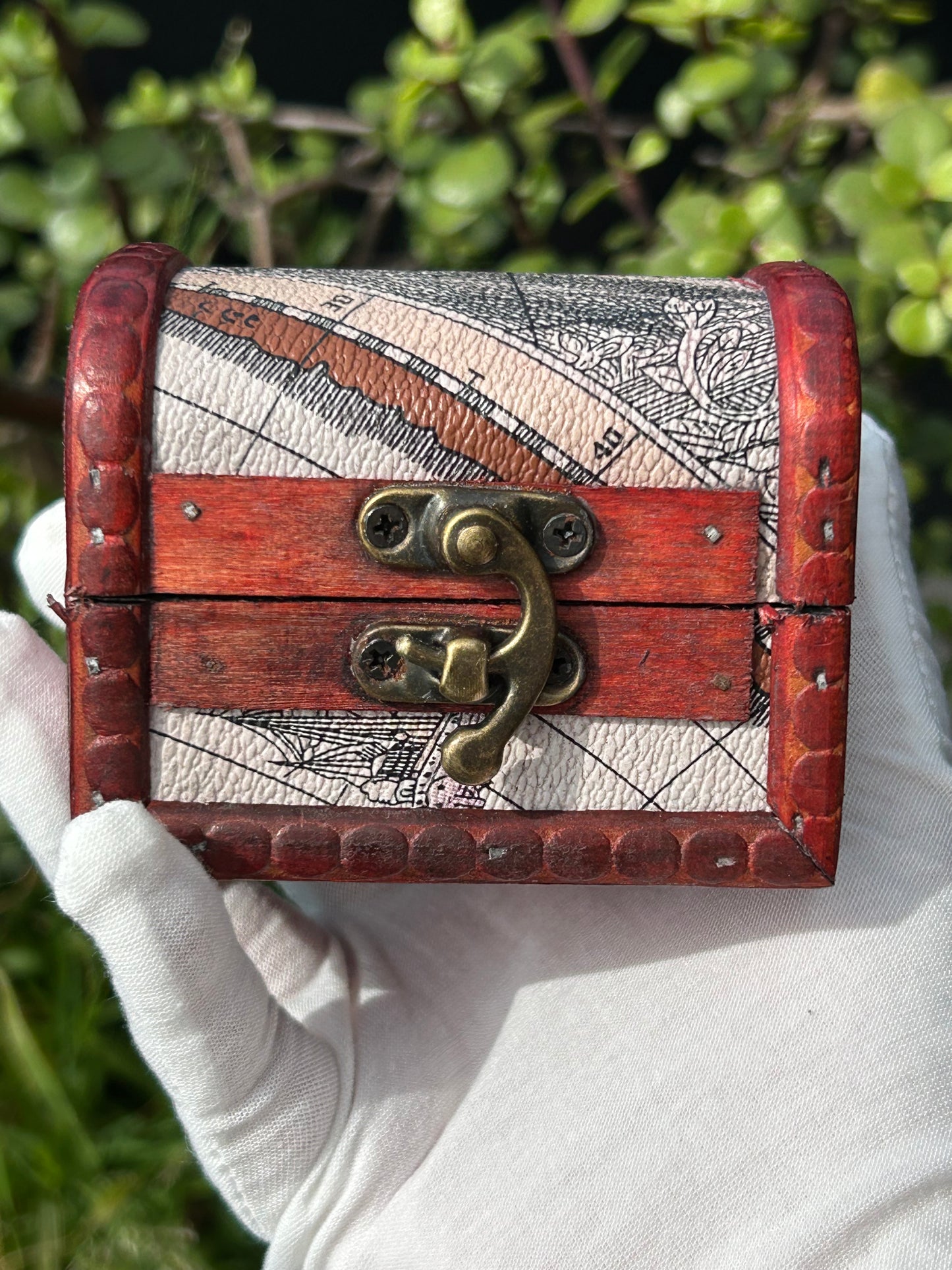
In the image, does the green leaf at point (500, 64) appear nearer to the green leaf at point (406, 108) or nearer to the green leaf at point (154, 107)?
the green leaf at point (406, 108)

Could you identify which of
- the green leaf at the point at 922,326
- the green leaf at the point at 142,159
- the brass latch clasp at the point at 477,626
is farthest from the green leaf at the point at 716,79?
the brass latch clasp at the point at 477,626

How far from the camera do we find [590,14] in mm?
1521

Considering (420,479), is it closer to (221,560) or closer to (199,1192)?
(221,560)

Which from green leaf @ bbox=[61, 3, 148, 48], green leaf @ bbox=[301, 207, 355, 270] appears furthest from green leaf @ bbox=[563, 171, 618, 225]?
green leaf @ bbox=[61, 3, 148, 48]

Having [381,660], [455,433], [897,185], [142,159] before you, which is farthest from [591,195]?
[381,660]

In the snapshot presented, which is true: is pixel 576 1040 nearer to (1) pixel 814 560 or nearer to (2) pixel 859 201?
(1) pixel 814 560

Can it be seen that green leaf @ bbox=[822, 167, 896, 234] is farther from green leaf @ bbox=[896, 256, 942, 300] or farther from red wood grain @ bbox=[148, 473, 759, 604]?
red wood grain @ bbox=[148, 473, 759, 604]

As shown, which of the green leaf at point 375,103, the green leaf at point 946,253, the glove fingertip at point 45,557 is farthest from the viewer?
the green leaf at point 375,103

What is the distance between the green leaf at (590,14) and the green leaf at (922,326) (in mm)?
548

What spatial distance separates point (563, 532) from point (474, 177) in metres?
0.72

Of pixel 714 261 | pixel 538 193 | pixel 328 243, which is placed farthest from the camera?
pixel 328 243

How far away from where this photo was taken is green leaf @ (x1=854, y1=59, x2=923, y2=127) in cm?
159

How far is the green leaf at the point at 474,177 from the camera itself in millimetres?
1483

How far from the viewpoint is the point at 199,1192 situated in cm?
164
